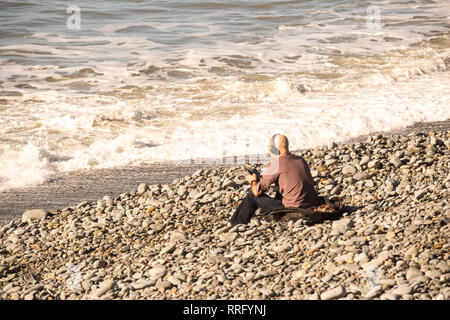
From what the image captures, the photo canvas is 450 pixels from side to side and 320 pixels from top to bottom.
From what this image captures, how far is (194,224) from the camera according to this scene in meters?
7.66

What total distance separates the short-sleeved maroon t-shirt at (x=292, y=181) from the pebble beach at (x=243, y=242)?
303 millimetres

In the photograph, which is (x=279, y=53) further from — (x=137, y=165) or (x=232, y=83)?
(x=137, y=165)

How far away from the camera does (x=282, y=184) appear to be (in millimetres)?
7246

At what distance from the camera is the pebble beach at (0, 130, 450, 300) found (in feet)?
18.5

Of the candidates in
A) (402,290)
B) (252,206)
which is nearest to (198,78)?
(252,206)

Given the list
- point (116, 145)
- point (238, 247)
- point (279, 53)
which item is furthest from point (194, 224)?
point (279, 53)

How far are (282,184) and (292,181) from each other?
15 cm

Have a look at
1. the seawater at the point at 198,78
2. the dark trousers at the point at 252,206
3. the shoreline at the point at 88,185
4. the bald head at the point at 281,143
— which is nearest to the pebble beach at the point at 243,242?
the dark trousers at the point at 252,206

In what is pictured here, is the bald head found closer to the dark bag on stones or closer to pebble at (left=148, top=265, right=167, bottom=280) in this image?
the dark bag on stones

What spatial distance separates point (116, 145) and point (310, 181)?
5.73 m

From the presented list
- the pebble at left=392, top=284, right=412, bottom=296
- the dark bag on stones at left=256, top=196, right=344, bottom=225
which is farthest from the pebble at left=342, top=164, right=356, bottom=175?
the pebble at left=392, top=284, right=412, bottom=296

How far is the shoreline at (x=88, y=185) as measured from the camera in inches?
367

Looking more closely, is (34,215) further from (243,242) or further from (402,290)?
(402,290)

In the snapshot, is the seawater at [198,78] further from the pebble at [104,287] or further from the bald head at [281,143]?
the pebble at [104,287]
